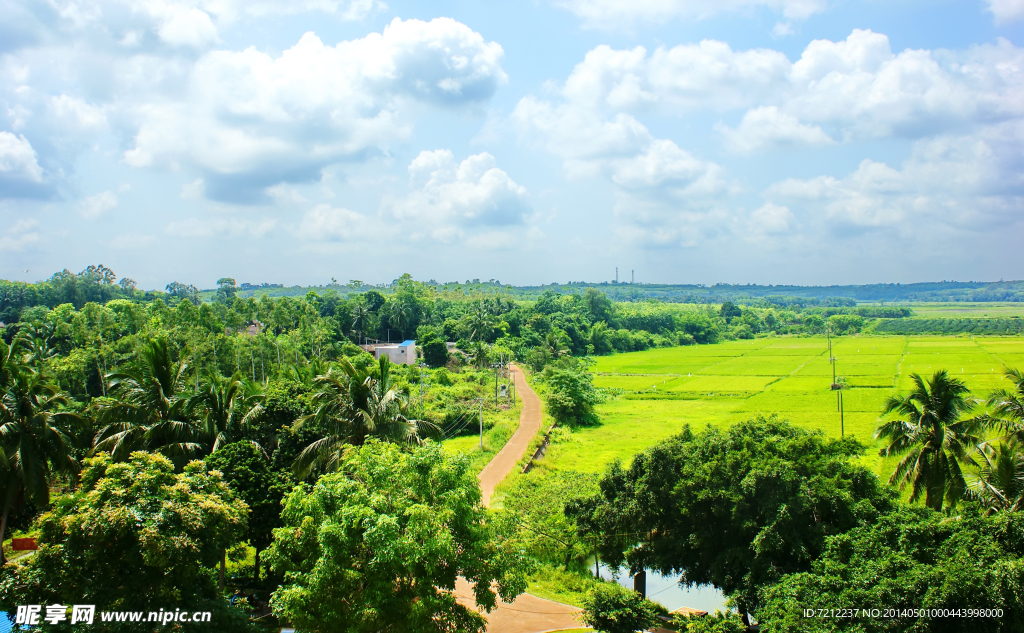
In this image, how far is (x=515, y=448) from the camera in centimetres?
3319

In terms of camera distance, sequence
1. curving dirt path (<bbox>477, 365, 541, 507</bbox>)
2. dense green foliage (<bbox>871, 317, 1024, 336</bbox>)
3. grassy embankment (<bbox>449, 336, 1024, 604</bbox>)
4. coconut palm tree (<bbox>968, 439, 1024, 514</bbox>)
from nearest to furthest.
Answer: coconut palm tree (<bbox>968, 439, 1024, 514</bbox>)
curving dirt path (<bbox>477, 365, 541, 507</bbox>)
grassy embankment (<bbox>449, 336, 1024, 604</bbox>)
dense green foliage (<bbox>871, 317, 1024, 336</bbox>)

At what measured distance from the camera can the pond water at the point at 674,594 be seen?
1783 cm

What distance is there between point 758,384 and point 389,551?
55.4 metres

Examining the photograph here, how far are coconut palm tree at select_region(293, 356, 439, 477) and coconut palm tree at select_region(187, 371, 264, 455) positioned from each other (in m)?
2.15

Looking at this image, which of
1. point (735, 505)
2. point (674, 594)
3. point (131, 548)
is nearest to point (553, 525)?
point (674, 594)

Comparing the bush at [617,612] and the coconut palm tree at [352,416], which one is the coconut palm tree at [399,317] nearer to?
the coconut palm tree at [352,416]

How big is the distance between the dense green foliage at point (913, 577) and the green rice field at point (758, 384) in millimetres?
13363

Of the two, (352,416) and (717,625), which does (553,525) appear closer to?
(352,416)

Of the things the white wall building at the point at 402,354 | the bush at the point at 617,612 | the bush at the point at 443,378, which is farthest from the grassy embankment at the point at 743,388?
the white wall building at the point at 402,354

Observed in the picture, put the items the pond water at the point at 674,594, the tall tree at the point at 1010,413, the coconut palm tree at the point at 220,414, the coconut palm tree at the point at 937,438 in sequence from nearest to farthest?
the tall tree at the point at 1010,413, the coconut palm tree at the point at 937,438, the coconut palm tree at the point at 220,414, the pond water at the point at 674,594

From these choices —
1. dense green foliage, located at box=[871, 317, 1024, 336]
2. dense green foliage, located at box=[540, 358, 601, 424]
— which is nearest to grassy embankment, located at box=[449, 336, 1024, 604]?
dense green foliage, located at box=[540, 358, 601, 424]

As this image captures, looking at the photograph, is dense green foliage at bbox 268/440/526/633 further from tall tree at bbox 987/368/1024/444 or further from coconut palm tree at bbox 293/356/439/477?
tall tree at bbox 987/368/1024/444

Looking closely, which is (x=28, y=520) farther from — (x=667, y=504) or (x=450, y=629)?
(x=667, y=504)

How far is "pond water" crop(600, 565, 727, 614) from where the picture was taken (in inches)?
702
